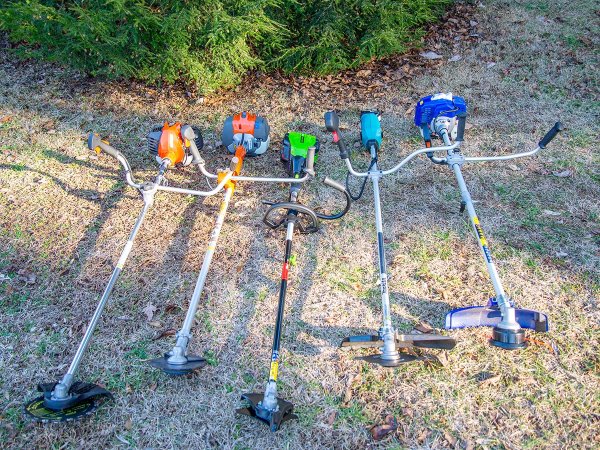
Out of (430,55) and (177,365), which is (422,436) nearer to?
(177,365)

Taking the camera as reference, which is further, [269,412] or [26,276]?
[26,276]

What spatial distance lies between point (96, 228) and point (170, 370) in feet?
6.78

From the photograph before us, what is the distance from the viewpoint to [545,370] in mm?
3545

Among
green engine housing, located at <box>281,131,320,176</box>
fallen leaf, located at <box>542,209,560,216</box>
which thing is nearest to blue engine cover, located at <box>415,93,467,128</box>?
green engine housing, located at <box>281,131,320,176</box>

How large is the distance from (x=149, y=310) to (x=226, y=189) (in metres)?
1.49

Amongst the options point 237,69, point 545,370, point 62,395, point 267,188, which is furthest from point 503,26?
point 62,395

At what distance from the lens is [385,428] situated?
3.27 m

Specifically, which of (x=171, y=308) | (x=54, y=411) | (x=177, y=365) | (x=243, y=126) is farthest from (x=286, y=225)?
(x=54, y=411)

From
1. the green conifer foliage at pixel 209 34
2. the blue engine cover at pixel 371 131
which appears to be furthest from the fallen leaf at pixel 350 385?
the green conifer foliage at pixel 209 34

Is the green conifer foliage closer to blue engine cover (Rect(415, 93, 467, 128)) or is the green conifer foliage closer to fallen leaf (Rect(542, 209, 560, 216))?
blue engine cover (Rect(415, 93, 467, 128))

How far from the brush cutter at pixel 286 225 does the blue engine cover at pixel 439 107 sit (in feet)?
3.97

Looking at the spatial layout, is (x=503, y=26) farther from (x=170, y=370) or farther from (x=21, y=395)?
(x=21, y=395)

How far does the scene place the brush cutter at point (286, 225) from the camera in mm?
3178

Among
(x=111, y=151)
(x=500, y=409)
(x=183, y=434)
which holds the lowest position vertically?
(x=183, y=434)
